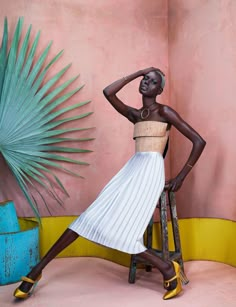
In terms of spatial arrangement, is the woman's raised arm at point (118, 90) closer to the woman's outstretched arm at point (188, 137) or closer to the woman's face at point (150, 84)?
the woman's face at point (150, 84)

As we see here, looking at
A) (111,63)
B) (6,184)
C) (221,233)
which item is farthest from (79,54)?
(221,233)

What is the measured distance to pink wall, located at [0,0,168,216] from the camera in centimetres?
314

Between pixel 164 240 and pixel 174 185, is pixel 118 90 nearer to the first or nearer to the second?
pixel 174 185

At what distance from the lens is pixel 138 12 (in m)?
3.35

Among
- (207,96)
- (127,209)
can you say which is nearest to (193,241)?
(127,209)

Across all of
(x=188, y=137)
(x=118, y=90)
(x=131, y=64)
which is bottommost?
(x=188, y=137)

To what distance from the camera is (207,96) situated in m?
2.88

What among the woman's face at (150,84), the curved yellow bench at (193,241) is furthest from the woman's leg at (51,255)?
the woman's face at (150,84)

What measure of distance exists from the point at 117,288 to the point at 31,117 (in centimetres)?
144

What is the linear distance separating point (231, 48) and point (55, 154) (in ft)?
5.19

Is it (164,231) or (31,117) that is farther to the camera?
(31,117)

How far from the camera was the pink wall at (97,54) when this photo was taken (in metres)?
3.14

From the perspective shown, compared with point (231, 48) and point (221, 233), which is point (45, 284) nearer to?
point (221, 233)

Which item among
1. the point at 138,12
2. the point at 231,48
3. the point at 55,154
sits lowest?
the point at 55,154
